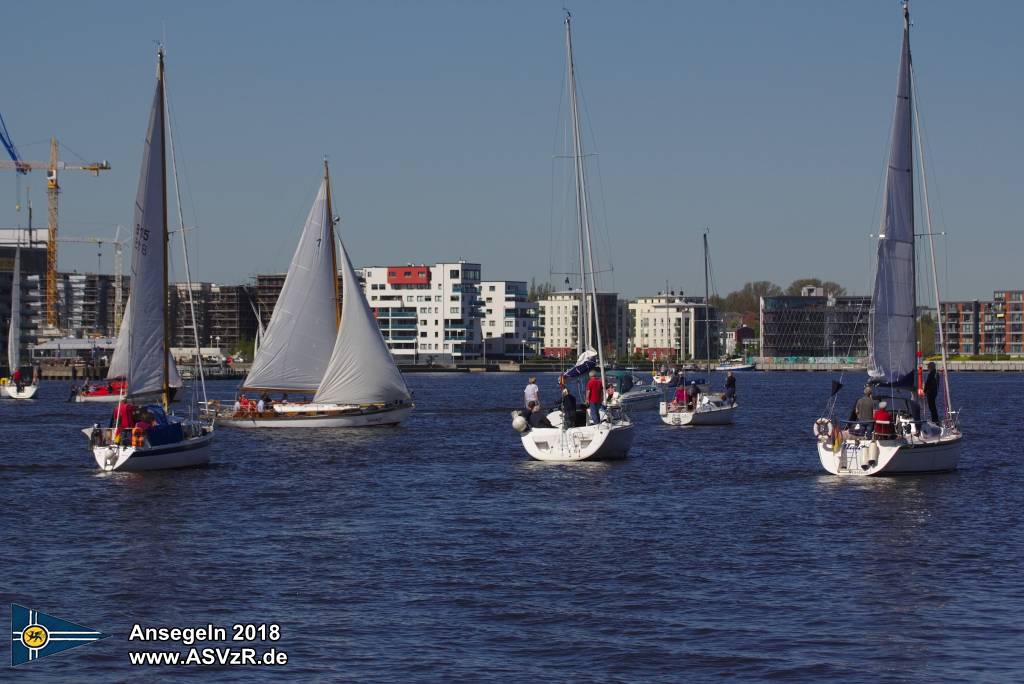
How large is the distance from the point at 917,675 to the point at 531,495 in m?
20.6

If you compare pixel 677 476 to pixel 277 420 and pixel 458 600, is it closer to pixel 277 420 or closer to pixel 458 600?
pixel 458 600

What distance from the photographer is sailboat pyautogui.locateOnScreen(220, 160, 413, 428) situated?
6669 centimetres

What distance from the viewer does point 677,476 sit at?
4556 cm

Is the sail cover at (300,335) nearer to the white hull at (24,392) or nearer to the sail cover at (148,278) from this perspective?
the sail cover at (148,278)

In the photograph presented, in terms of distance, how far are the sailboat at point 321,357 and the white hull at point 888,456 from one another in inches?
1139

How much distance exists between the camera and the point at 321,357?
223ft

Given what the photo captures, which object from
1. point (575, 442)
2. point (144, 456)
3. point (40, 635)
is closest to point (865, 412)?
point (575, 442)

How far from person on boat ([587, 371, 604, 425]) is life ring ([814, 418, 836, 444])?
23.7ft

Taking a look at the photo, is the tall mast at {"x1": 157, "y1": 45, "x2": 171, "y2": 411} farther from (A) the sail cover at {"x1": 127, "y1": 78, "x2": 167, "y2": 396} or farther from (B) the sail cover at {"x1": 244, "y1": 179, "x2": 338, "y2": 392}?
(B) the sail cover at {"x1": 244, "y1": 179, "x2": 338, "y2": 392}

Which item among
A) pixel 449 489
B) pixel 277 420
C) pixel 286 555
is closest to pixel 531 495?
pixel 449 489

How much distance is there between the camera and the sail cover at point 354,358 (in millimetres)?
66562

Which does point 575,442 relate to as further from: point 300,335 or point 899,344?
point 300,335

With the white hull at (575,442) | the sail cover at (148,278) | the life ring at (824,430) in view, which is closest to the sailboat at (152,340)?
the sail cover at (148,278)

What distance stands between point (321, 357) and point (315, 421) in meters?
3.27
